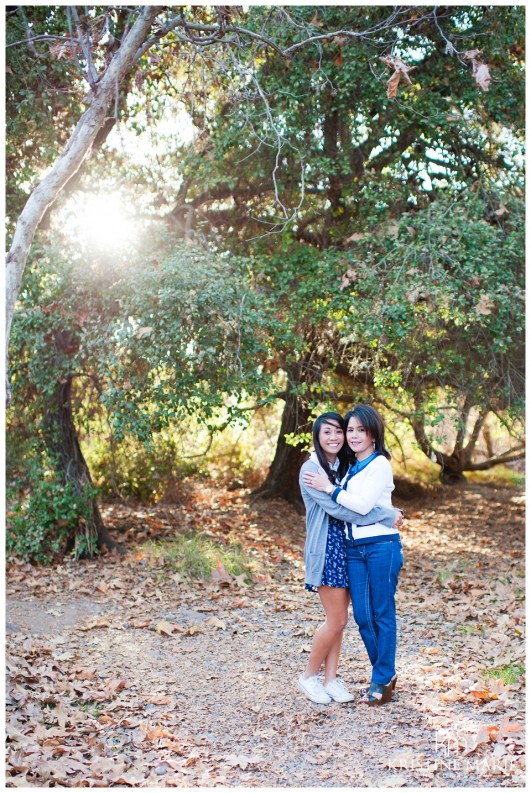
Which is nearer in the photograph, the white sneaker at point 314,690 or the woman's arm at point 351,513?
the woman's arm at point 351,513

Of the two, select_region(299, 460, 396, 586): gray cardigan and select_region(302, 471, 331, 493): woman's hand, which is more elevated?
select_region(302, 471, 331, 493): woman's hand

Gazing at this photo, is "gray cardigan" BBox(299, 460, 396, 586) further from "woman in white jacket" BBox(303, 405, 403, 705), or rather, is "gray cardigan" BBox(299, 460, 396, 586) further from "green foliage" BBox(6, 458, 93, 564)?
"green foliage" BBox(6, 458, 93, 564)

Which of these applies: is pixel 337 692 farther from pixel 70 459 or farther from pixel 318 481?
pixel 70 459

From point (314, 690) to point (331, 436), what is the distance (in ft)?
5.50

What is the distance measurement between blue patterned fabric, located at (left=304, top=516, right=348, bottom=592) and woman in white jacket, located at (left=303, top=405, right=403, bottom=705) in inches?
1.5

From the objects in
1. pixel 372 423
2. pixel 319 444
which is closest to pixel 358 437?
pixel 372 423

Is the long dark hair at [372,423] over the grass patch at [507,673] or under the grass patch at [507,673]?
over

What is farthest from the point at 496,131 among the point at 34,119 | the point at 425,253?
the point at 34,119

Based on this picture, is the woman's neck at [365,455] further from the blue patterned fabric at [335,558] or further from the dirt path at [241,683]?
the dirt path at [241,683]

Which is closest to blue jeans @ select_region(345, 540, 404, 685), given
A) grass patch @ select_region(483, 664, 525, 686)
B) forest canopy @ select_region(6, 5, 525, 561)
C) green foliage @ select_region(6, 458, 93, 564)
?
grass patch @ select_region(483, 664, 525, 686)

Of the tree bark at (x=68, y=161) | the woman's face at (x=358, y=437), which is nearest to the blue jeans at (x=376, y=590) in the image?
the woman's face at (x=358, y=437)

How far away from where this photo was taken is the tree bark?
432 centimetres

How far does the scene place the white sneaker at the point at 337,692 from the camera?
14.8 ft

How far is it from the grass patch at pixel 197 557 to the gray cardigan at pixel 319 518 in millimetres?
3747
